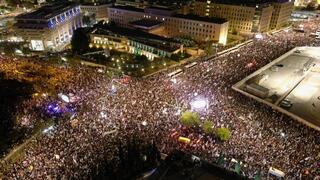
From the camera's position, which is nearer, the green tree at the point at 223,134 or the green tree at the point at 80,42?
the green tree at the point at 223,134

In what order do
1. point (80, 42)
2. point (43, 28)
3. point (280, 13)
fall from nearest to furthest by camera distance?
point (80, 42) < point (43, 28) < point (280, 13)

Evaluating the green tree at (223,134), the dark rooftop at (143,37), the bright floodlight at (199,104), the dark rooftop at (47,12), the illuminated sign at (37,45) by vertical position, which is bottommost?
the illuminated sign at (37,45)

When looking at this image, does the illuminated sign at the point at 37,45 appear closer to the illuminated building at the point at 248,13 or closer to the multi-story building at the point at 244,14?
the illuminated building at the point at 248,13

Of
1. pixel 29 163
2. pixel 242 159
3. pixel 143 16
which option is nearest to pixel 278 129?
pixel 242 159

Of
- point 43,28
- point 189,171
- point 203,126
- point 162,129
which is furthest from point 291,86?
point 43,28

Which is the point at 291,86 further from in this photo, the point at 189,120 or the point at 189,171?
the point at 189,171

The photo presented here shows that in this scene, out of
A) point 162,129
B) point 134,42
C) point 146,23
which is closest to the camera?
point 162,129

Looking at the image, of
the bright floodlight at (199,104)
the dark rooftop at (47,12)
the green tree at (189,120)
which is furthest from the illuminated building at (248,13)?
the green tree at (189,120)
